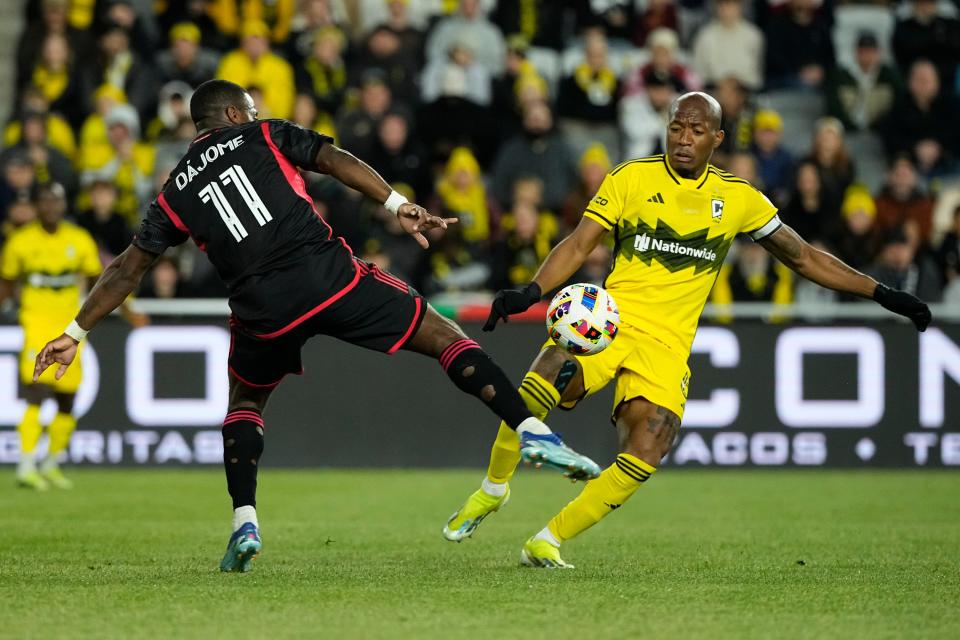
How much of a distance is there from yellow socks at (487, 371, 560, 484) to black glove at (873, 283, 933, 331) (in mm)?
1782

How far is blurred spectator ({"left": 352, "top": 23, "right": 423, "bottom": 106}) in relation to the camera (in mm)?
17984

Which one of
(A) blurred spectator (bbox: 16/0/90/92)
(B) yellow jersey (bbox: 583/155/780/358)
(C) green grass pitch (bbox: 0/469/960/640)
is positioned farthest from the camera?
(A) blurred spectator (bbox: 16/0/90/92)

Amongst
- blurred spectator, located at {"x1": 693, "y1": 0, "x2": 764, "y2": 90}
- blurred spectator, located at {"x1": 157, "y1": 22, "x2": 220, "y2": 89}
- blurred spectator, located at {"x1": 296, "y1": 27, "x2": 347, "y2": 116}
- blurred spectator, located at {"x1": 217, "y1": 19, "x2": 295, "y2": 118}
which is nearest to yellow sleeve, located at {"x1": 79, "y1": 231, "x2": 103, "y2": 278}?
blurred spectator, located at {"x1": 217, "y1": 19, "x2": 295, "y2": 118}

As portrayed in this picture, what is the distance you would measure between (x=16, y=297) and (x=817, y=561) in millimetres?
9763

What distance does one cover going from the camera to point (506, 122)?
58.6 feet

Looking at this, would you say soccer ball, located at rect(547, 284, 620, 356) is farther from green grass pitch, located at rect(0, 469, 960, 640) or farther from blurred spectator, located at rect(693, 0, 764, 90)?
blurred spectator, located at rect(693, 0, 764, 90)

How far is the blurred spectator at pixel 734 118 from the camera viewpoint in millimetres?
16641

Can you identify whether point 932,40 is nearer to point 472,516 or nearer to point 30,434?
point 30,434

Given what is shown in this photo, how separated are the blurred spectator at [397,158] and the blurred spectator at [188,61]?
218cm

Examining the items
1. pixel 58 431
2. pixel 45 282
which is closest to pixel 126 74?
pixel 45 282

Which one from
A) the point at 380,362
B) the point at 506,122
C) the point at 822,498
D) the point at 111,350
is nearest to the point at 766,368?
the point at 822,498

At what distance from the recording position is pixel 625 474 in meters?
7.64

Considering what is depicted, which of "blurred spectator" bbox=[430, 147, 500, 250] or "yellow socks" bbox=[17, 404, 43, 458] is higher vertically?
"blurred spectator" bbox=[430, 147, 500, 250]

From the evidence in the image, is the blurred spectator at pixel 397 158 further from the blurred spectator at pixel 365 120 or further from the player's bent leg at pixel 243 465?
the player's bent leg at pixel 243 465
